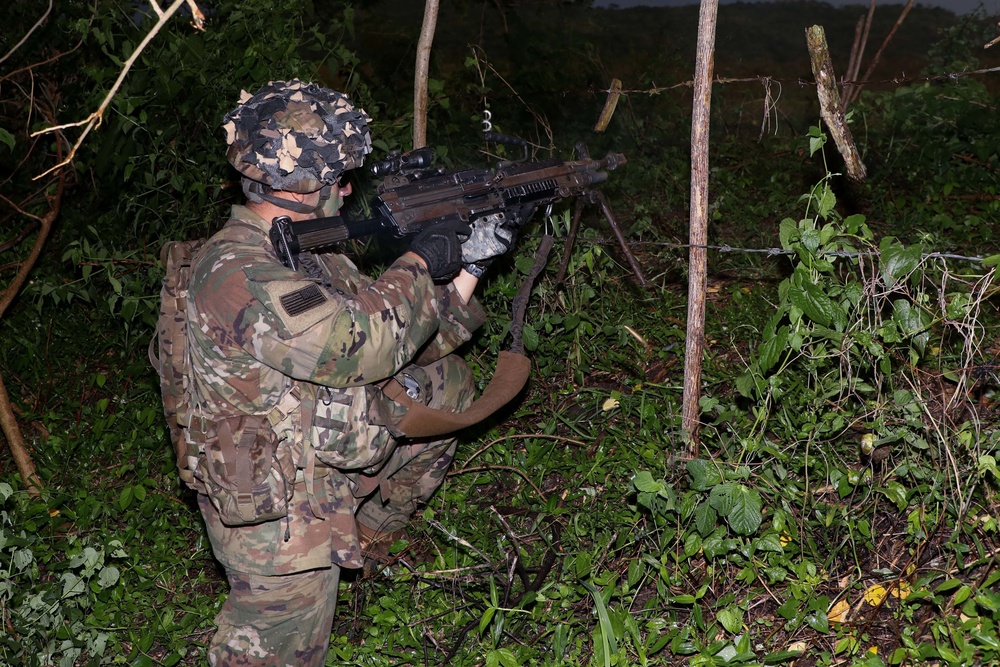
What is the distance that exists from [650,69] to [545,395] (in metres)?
6.30

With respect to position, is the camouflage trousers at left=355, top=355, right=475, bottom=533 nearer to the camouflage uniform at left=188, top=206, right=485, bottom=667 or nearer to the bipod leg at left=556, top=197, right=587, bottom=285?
the camouflage uniform at left=188, top=206, right=485, bottom=667

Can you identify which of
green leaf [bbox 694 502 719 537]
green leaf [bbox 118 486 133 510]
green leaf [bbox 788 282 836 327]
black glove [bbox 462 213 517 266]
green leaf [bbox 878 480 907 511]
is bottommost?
green leaf [bbox 118 486 133 510]

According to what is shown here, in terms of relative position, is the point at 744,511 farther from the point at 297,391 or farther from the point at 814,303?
the point at 297,391

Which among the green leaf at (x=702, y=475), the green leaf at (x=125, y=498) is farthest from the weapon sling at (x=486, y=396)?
the green leaf at (x=125, y=498)

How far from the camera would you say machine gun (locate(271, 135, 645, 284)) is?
291 cm

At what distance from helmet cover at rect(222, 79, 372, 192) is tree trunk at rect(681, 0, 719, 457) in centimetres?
122

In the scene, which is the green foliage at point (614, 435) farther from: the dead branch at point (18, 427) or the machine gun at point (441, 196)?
the machine gun at point (441, 196)

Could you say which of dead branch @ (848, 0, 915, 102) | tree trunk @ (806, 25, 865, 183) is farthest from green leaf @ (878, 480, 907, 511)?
dead branch @ (848, 0, 915, 102)

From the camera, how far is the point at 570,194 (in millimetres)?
3482

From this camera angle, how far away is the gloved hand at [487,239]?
3324mm

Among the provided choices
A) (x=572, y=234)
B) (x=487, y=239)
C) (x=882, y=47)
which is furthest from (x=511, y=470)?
(x=882, y=47)

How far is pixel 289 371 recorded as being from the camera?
9.57 ft

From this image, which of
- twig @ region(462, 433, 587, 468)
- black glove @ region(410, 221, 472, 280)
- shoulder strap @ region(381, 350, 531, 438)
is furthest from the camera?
twig @ region(462, 433, 587, 468)

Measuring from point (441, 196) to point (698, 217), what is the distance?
944mm
